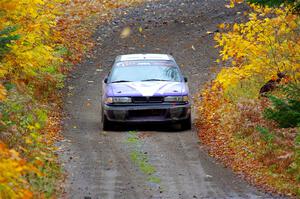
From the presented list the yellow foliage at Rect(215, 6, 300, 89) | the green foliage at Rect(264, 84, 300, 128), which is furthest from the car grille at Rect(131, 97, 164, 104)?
the green foliage at Rect(264, 84, 300, 128)

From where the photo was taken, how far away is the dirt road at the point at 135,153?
12.3 meters

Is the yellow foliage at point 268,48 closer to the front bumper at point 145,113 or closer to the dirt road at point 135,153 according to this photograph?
the front bumper at point 145,113

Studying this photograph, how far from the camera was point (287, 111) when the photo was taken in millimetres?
14336

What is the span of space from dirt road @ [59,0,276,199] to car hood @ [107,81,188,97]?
3.15ft

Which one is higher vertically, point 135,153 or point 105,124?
point 135,153

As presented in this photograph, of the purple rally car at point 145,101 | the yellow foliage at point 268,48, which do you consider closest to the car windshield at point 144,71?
the purple rally car at point 145,101

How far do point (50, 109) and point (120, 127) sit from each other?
3396 mm

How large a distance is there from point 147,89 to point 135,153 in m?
2.77

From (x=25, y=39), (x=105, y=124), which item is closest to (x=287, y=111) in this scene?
(x=105, y=124)

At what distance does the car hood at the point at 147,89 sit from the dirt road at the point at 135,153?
0.96 m

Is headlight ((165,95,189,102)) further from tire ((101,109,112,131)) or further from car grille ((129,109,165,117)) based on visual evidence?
tire ((101,109,112,131))

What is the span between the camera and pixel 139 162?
14391mm

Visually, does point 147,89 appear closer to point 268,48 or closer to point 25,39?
point 268,48

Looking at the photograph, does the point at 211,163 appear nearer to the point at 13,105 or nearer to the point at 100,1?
the point at 13,105
